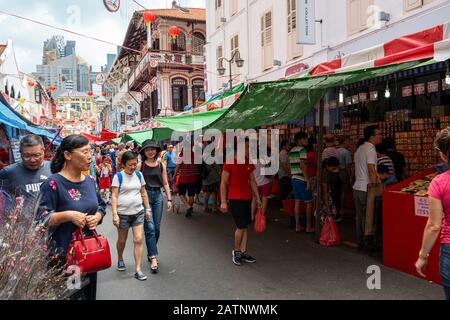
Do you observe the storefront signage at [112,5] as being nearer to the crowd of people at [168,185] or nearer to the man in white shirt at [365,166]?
the crowd of people at [168,185]

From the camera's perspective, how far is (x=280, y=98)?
6469mm

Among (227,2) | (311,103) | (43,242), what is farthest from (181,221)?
(227,2)

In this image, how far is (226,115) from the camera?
681 cm

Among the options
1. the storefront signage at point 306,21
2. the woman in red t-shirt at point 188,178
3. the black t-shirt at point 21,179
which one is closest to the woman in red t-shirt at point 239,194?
the black t-shirt at point 21,179

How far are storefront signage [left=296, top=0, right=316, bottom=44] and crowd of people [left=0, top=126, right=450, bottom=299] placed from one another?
3759 mm

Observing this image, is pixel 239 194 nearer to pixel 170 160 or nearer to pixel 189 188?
pixel 189 188

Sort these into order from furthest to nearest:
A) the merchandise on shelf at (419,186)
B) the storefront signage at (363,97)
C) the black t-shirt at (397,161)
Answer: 1. the storefront signage at (363,97)
2. the black t-shirt at (397,161)
3. the merchandise on shelf at (419,186)

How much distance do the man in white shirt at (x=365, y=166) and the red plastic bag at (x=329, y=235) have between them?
50cm

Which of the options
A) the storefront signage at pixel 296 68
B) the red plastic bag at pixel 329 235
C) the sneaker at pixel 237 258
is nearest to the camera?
the sneaker at pixel 237 258

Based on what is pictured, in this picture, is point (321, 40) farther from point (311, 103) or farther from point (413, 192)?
point (413, 192)

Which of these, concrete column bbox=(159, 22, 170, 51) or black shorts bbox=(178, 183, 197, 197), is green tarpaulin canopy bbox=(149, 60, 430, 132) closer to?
black shorts bbox=(178, 183, 197, 197)

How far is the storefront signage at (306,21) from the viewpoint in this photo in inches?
468

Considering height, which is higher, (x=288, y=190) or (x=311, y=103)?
(x=311, y=103)

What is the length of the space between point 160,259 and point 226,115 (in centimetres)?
262
